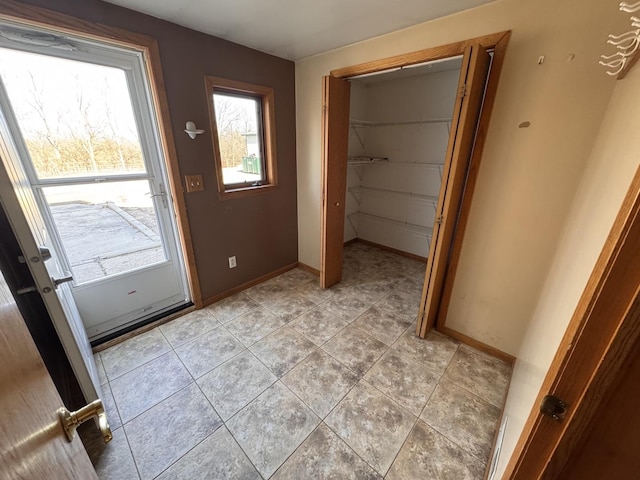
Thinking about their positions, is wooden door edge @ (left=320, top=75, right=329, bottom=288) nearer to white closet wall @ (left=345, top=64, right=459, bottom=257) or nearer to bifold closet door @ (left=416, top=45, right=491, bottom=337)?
bifold closet door @ (left=416, top=45, right=491, bottom=337)

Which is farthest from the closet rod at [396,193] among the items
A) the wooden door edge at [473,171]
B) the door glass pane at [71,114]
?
the door glass pane at [71,114]

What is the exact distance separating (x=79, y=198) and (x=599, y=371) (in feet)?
8.46

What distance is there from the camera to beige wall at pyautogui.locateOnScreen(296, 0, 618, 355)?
1.31 meters

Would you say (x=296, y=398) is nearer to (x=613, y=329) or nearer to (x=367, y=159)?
(x=613, y=329)

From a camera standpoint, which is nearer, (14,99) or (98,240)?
(14,99)

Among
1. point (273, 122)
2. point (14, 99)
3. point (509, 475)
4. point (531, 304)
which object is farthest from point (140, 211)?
point (531, 304)

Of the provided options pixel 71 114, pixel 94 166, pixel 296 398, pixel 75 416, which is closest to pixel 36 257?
pixel 75 416

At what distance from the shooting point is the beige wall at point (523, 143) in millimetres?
1312

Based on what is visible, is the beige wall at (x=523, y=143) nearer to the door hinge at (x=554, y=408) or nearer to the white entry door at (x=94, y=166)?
the door hinge at (x=554, y=408)

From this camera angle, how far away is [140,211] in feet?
6.61

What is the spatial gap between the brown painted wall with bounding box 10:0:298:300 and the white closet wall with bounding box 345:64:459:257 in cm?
122

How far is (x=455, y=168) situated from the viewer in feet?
5.36

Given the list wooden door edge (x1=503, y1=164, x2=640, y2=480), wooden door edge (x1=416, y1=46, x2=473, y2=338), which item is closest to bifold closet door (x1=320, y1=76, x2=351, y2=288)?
wooden door edge (x1=416, y1=46, x2=473, y2=338)

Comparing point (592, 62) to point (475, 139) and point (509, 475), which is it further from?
point (509, 475)
